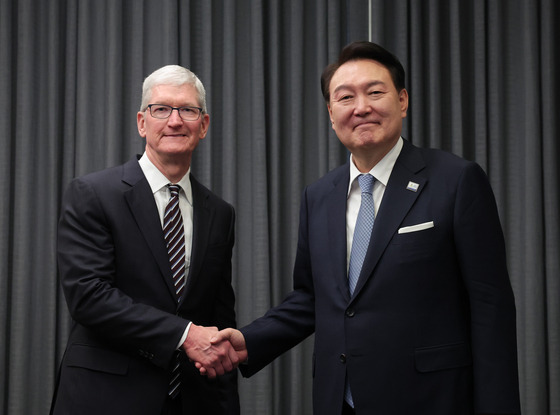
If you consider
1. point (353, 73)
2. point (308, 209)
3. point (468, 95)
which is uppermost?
point (468, 95)

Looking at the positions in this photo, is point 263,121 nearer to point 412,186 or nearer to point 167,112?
point 167,112

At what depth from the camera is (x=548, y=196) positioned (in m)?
3.21

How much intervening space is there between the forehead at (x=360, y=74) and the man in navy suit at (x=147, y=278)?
54cm

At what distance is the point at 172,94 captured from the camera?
2.02m

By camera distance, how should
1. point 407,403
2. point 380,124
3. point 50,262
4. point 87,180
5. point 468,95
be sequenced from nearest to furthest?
point 407,403 → point 380,124 → point 87,180 → point 50,262 → point 468,95

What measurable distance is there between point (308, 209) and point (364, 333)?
0.53 m

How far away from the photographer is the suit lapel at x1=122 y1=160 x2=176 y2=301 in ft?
6.11

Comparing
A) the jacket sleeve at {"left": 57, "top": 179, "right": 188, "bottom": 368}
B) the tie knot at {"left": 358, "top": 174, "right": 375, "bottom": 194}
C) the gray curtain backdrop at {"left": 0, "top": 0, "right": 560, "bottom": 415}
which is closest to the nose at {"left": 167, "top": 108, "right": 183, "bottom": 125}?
the jacket sleeve at {"left": 57, "top": 179, "right": 188, "bottom": 368}

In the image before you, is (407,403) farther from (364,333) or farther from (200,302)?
(200,302)

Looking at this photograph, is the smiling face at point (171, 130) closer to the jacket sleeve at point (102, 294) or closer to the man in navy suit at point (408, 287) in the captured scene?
the jacket sleeve at point (102, 294)

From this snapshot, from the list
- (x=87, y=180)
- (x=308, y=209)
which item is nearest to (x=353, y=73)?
(x=308, y=209)

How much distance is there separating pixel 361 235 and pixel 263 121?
1576 millimetres

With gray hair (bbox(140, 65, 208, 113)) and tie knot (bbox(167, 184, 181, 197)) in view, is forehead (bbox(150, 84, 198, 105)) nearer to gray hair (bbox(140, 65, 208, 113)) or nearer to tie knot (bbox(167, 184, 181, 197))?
gray hair (bbox(140, 65, 208, 113))

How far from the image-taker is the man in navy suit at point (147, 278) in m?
1.79
